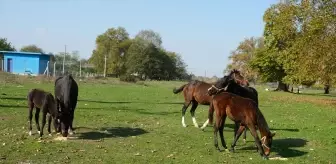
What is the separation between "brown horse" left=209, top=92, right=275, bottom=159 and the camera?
1106 cm

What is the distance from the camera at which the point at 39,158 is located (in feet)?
33.7

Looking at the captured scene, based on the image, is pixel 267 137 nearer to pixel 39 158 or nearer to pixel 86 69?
pixel 39 158

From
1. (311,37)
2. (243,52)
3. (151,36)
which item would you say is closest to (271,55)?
(311,37)

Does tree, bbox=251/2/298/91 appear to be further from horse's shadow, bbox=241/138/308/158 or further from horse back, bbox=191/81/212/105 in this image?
horse's shadow, bbox=241/138/308/158

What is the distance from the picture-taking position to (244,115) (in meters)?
11.4

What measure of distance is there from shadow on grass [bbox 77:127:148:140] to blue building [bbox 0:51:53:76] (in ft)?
184

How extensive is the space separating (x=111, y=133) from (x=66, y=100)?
7.17ft

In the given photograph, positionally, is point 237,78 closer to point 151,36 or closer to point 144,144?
point 144,144

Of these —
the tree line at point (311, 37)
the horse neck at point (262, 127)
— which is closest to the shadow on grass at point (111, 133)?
the horse neck at point (262, 127)

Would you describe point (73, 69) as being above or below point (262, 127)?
above

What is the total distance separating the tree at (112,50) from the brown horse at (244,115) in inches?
3628

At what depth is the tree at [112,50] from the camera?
10488 centimetres

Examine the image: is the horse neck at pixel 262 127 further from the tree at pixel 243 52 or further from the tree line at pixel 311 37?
the tree at pixel 243 52

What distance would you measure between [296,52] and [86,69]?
261ft
